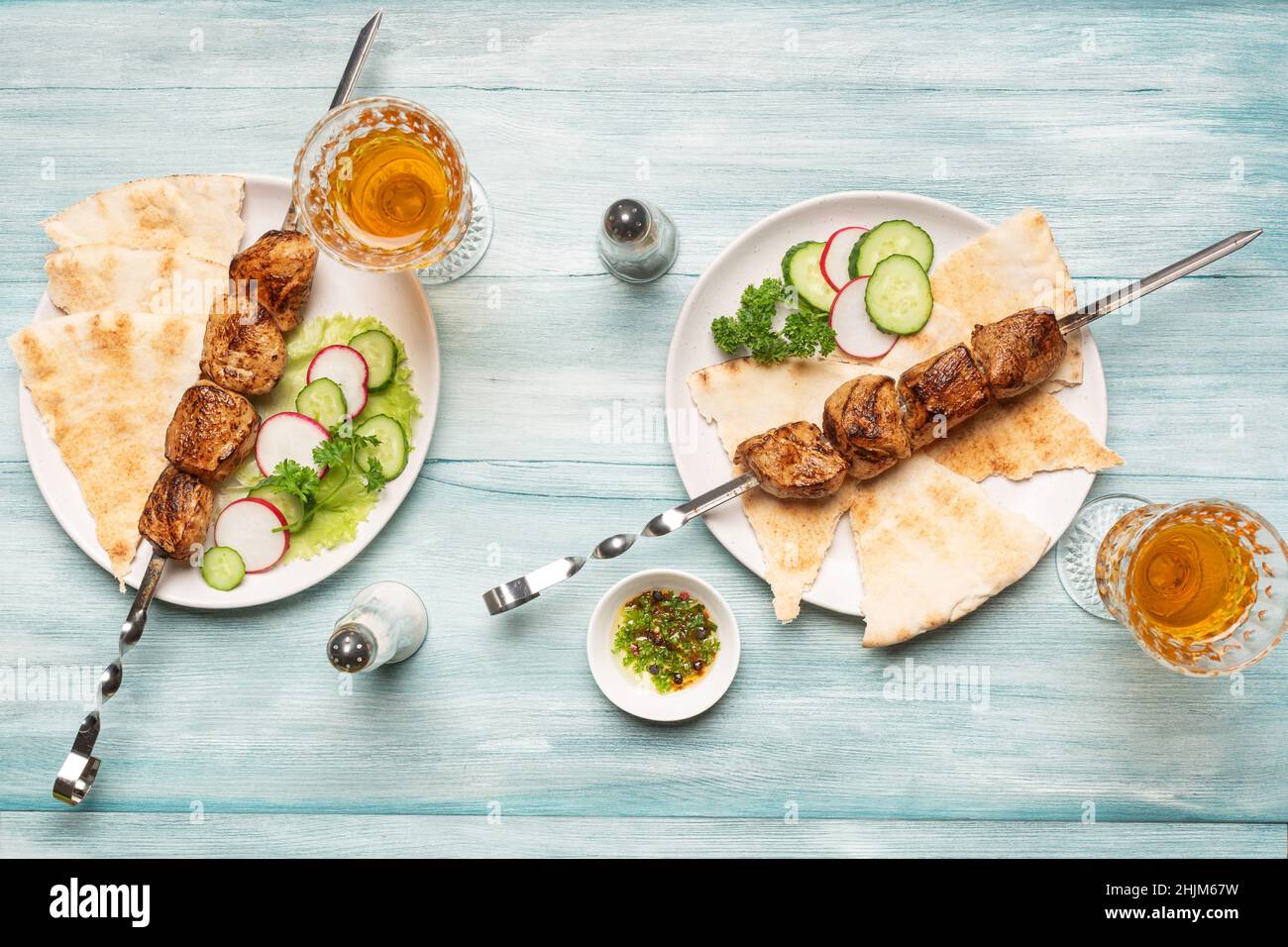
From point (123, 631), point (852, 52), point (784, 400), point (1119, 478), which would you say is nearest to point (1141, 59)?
point (852, 52)

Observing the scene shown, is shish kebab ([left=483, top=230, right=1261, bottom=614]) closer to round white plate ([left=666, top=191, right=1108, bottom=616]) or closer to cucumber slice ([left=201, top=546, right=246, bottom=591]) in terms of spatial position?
round white plate ([left=666, top=191, right=1108, bottom=616])

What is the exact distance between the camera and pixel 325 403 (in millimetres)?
3467

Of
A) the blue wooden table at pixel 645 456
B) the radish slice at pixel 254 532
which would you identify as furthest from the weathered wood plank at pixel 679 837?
the radish slice at pixel 254 532

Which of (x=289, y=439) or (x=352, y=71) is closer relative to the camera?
(x=289, y=439)

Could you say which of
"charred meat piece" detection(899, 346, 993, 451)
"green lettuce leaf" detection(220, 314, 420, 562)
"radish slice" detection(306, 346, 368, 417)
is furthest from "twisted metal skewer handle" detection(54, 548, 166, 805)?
"charred meat piece" detection(899, 346, 993, 451)

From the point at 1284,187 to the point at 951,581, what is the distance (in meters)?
2.34

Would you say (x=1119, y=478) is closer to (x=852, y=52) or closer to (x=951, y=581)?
(x=951, y=581)

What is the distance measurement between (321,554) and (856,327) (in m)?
2.39

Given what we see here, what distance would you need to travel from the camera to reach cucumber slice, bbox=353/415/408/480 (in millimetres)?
3488

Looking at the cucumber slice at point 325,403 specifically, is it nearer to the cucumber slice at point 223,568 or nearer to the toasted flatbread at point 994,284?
the cucumber slice at point 223,568

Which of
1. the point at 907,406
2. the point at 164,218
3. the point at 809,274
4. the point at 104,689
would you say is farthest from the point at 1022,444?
the point at 104,689

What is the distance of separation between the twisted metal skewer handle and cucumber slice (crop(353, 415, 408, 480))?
919mm

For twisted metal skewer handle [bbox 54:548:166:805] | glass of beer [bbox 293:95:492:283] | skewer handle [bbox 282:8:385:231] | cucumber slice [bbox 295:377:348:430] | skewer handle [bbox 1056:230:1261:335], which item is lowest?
twisted metal skewer handle [bbox 54:548:166:805]

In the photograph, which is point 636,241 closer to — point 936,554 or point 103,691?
point 936,554
